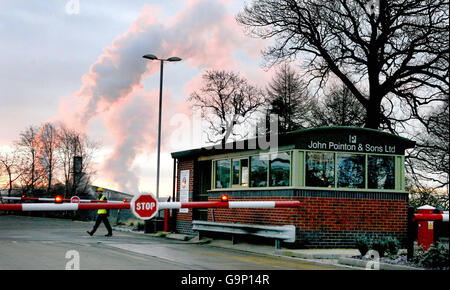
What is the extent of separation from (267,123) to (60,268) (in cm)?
3927

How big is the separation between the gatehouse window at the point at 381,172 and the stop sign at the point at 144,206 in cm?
914

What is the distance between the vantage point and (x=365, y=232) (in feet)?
61.5

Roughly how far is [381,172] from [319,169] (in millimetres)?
2127

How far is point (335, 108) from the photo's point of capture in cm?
4525

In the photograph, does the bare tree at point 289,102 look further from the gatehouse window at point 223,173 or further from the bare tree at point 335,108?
the gatehouse window at point 223,173

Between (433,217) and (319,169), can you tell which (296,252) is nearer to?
(319,169)

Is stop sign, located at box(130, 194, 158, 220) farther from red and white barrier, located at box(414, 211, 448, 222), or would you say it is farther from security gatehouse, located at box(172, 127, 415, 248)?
security gatehouse, located at box(172, 127, 415, 248)

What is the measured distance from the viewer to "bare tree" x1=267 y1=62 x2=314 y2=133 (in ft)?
155

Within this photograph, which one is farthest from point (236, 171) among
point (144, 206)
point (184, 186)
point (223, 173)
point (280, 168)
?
point (144, 206)

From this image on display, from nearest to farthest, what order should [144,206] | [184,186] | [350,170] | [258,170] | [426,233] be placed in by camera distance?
[144,206]
[426,233]
[350,170]
[258,170]
[184,186]

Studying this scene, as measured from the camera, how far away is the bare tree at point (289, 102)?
155 feet
